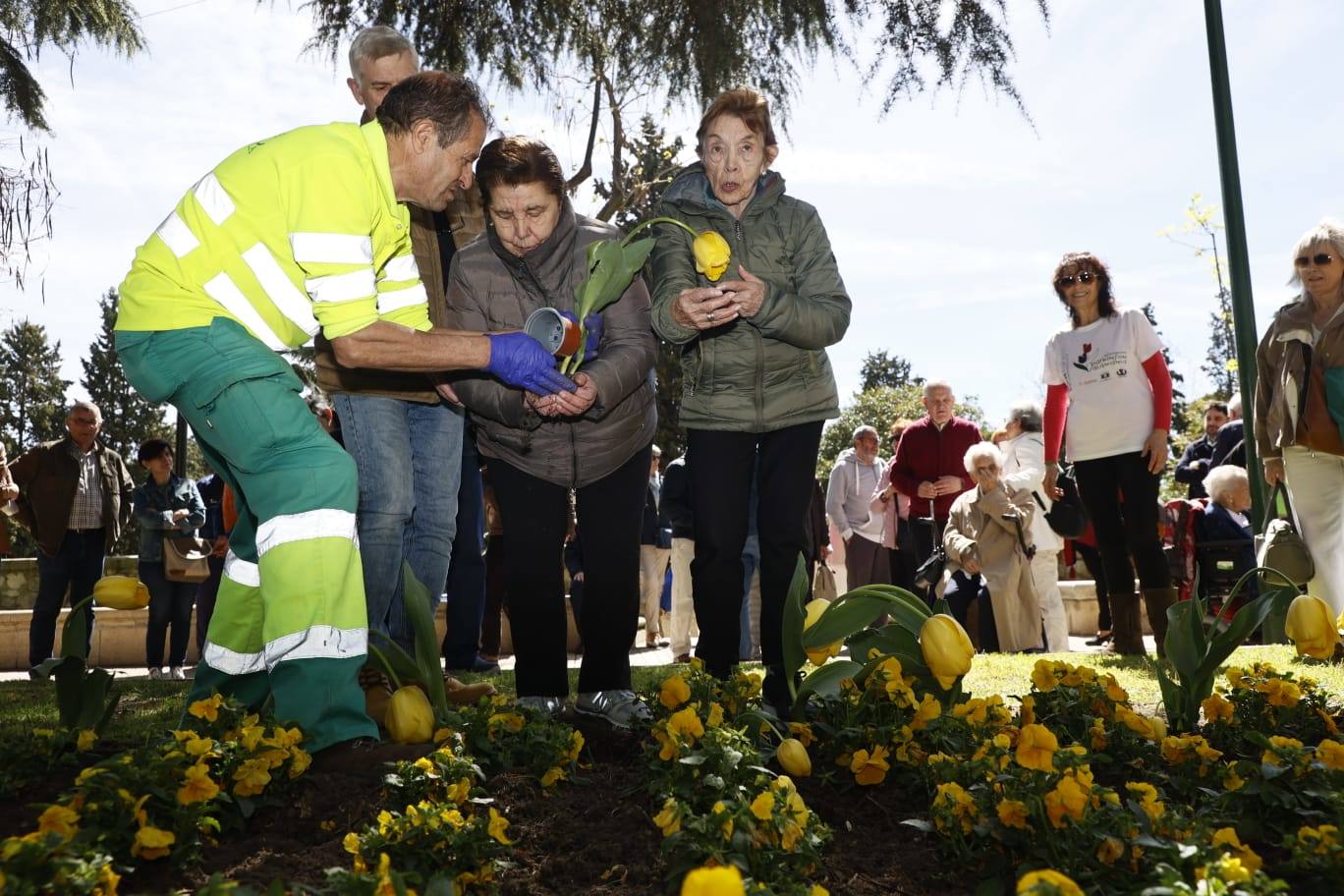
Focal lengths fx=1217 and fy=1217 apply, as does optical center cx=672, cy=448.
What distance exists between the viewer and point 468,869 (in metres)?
2.07

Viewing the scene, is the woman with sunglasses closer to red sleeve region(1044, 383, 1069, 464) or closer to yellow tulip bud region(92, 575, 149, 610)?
red sleeve region(1044, 383, 1069, 464)

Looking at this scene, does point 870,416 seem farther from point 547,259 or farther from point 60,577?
point 547,259

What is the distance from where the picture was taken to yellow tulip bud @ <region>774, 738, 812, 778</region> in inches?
103

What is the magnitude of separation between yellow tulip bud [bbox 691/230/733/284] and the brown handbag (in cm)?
584

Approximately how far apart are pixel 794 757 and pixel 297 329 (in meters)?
1.60

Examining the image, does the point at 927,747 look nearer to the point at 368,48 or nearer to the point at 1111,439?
the point at 368,48

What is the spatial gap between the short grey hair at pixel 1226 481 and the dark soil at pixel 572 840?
637 cm

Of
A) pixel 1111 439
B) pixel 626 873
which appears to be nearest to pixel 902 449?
pixel 1111 439

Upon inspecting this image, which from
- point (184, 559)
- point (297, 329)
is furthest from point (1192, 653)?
point (184, 559)

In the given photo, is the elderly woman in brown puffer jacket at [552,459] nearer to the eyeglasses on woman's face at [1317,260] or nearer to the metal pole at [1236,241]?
the eyeglasses on woman's face at [1317,260]

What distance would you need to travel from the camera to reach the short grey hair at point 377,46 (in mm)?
4141

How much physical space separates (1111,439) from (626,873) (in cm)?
439

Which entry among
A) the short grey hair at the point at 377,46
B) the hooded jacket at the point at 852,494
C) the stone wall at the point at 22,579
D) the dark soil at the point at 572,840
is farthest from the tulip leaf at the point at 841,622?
the stone wall at the point at 22,579

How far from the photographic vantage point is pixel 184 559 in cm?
803
